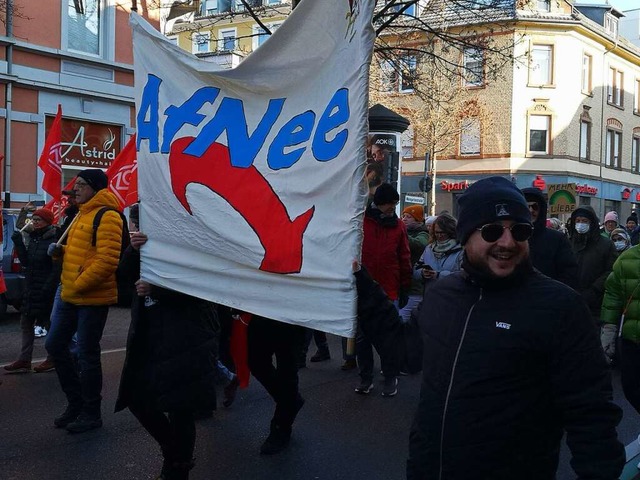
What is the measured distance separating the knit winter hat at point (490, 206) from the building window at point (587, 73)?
3636 cm

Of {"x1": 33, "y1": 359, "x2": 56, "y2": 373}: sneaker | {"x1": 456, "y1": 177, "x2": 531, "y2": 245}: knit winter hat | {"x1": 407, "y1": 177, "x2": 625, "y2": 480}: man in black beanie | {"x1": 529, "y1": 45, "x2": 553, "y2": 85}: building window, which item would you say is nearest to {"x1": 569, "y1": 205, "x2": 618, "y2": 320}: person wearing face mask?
{"x1": 33, "y1": 359, "x2": 56, "y2": 373}: sneaker

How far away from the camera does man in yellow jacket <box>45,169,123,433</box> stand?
5223 millimetres

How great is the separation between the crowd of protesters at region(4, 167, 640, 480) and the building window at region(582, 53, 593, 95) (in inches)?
1213

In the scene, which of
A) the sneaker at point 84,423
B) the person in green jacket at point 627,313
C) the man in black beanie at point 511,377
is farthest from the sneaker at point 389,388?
the man in black beanie at point 511,377

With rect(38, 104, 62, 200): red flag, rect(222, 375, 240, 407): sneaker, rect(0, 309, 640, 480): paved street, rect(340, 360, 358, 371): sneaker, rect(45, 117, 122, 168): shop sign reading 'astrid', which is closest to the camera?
rect(0, 309, 640, 480): paved street

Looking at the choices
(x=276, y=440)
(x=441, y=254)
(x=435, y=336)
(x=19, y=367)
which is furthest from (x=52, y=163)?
(x=435, y=336)

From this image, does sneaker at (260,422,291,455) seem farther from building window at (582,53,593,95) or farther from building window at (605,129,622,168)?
building window at (605,129,622,168)

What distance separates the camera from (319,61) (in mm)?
3166

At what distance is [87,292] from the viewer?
5.25 meters

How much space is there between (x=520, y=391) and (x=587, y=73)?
37626 millimetres

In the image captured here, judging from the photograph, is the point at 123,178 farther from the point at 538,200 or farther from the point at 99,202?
the point at 538,200

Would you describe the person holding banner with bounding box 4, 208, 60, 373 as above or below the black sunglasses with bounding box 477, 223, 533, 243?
below

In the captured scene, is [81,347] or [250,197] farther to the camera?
[81,347]

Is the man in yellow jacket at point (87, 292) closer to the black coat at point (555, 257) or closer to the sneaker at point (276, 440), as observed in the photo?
the sneaker at point (276, 440)
